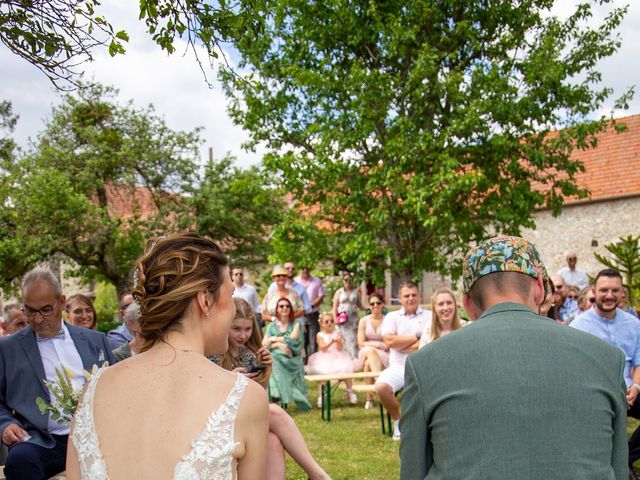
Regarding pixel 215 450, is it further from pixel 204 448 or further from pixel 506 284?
pixel 506 284

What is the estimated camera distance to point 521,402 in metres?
2.17

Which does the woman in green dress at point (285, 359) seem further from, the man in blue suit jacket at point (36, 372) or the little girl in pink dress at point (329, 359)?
the man in blue suit jacket at point (36, 372)

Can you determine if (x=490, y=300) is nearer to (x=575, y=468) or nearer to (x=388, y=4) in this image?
(x=575, y=468)

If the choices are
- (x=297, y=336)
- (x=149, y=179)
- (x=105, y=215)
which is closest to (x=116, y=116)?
(x=149, y=179)

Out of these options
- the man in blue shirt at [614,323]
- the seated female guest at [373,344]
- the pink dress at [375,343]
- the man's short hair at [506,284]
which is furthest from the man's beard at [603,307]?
the man's short hair at [506,284]

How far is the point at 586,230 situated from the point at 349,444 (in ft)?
84.0

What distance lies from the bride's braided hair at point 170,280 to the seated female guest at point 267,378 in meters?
2.14

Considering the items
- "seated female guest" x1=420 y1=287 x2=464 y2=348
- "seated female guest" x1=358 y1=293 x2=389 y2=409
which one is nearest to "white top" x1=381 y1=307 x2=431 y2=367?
"seated female guest" x1=420 y1=287 x2=464 y2=348

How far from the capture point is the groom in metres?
2.16

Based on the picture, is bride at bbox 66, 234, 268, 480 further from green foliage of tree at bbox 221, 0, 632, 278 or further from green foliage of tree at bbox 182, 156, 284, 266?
green foliage of tree at bbox 182, 156, 284, 266

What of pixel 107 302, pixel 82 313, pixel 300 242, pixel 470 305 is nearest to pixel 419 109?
pixel 300 242

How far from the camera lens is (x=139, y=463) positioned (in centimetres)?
222

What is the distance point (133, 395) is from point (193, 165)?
2378 centimetres

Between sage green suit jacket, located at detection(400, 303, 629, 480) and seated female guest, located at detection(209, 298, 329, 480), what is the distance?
2245 millimetres
